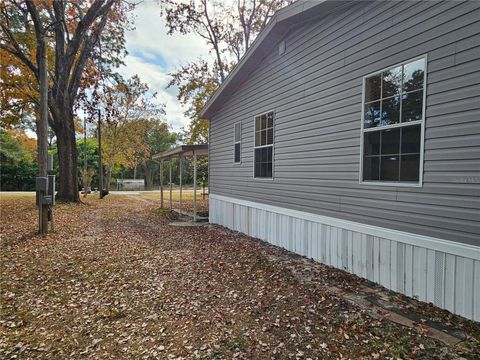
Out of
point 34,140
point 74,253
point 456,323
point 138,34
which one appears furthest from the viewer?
point 34,140

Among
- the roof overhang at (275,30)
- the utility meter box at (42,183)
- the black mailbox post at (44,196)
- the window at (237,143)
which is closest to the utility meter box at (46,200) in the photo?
the black mailbox post at (44,196)

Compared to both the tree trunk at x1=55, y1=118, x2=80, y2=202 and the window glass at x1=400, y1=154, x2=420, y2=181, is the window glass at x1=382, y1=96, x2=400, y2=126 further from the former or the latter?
the tree trunk at x1=55, y1=118, x2=80, y2=202

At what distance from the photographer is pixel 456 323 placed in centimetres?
311

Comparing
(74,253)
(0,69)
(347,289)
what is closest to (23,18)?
(0,69)

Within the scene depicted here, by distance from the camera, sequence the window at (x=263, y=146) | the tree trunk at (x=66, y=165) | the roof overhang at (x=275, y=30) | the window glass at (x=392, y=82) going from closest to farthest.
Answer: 1. the window glass at (x=392, y=82)
2. the roof overhang at (x=275, y=30)
3. the window at (x=263, y=146)
4. the tree trunk at (x=66, y=165)

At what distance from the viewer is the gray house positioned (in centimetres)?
328

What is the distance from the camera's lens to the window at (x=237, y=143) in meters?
8.80

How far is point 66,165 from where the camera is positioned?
565 inches

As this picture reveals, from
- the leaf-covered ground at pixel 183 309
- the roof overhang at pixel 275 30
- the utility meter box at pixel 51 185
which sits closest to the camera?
the leaf-covered ground at pixel 183 309

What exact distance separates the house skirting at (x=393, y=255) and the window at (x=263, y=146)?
110 centimetres

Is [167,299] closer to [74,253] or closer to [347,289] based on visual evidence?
[347,289]

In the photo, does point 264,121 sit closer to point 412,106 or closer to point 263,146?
point 263,146

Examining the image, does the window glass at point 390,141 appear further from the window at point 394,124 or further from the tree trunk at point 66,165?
the tree trunk at point 66,165

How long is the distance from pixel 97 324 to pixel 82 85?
16.8m
